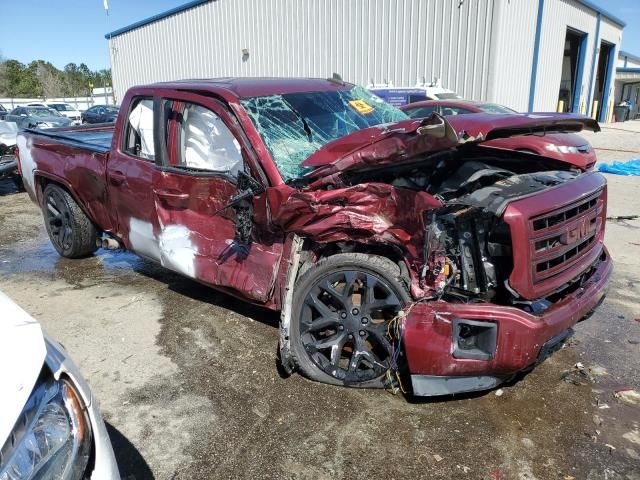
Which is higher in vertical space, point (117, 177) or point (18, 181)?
point (117, 177)

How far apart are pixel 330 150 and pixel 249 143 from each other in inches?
21.9

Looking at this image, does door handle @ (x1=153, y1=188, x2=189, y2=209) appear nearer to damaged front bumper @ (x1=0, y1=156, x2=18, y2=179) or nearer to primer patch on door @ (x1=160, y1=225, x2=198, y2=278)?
primer patch on door @ (x1=160, y1=225, x2=198, y2=278)

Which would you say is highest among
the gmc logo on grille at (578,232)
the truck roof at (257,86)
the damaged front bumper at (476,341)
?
the truck roof at (257,86)

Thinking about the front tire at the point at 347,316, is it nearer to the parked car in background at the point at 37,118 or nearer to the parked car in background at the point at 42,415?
the parked car in background at the point at 42,415

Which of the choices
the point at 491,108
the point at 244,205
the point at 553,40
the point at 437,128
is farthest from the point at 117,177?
the point at 553,40

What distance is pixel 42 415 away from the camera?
4.86ft

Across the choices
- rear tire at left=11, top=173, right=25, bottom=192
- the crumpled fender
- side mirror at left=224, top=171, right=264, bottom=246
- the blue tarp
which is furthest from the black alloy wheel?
the blue tarp

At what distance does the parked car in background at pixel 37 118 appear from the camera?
63.8 ft

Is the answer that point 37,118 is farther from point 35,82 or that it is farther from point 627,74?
point 35,82

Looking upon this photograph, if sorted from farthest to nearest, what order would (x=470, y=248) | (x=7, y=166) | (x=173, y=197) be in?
(x=7, y=166), (x=173, y=197), (x=470, y=248)

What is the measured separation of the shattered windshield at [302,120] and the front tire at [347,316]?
685 mm

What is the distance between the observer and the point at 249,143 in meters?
3.25

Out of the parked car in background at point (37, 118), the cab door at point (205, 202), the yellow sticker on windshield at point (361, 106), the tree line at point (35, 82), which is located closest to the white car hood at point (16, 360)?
the cab door at point (205, 202)

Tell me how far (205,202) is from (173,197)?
1.07 ft
